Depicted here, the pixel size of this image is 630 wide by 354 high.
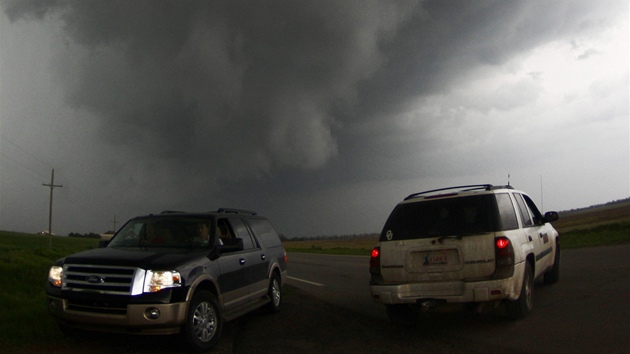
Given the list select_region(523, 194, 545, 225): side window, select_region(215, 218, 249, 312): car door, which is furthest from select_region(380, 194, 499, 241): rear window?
select_region(523, 194, 545, 225): side window

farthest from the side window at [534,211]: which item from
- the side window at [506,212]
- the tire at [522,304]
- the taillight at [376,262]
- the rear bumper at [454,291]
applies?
the taillight at [376,262]

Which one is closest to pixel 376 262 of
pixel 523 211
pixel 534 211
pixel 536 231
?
pixel 523 211

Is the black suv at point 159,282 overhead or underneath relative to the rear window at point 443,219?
underneath

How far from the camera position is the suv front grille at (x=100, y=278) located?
6105 millimetres

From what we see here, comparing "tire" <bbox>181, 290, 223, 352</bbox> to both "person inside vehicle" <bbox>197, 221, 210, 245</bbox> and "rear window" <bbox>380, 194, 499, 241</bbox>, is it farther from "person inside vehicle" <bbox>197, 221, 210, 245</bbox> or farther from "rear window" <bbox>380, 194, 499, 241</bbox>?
"rear window" <bbox>380, 194, 499, 241</bbox>

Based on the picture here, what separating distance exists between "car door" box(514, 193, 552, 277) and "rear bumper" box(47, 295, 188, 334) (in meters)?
5.31

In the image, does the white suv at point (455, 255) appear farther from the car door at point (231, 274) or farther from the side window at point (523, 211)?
the car door at point (231, 274)

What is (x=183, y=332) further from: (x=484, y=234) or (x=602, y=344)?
(x=602, y=344)

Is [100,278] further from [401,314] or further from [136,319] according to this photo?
[401,314]

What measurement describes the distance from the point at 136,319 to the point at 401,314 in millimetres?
3792

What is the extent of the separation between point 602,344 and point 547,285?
5175mm

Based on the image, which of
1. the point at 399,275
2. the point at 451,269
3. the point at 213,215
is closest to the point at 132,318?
the point at 213,215

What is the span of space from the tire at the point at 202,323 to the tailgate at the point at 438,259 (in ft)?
7.91

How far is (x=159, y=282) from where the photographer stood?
242 inches
